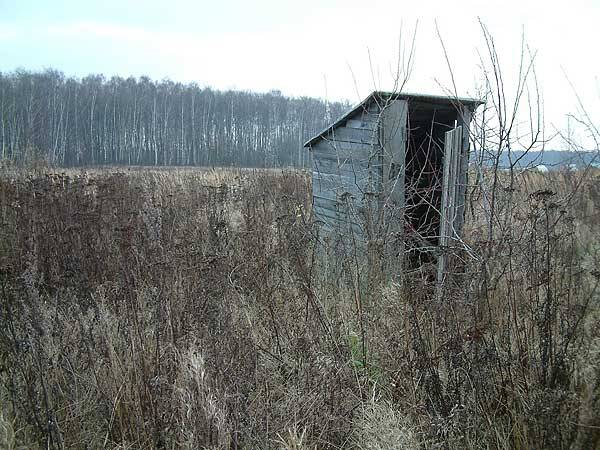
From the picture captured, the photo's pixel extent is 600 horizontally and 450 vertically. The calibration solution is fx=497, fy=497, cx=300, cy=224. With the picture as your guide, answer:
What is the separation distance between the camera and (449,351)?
2.77 metres

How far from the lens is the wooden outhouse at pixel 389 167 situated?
4746mm

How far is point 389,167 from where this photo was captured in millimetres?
5328

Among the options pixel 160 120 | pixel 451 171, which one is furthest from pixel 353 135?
pixel 160 120

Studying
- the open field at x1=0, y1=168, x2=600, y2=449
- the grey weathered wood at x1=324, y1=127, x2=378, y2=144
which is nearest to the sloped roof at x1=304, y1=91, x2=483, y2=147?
the grey weathered wood at x1=324, y1=127, x2=378, y2=144

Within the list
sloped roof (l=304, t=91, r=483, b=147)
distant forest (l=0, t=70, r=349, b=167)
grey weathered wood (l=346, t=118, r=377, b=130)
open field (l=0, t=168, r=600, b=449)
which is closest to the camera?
open field (l=0, t=168, r=600, b=449)

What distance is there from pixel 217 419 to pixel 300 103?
54310 mm

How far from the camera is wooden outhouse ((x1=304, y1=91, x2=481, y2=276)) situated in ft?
15.6

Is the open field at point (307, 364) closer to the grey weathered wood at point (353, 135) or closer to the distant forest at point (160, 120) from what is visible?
the grey weathered wood at point (353, 135)

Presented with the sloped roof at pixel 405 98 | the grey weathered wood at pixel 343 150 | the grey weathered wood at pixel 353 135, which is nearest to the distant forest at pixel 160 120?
the grey weathered wood at pixel 343 150

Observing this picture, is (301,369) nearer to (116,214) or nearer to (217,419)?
(217,419)

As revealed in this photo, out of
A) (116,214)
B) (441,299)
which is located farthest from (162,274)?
(116,214)

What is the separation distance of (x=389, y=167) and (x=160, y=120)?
150 ft

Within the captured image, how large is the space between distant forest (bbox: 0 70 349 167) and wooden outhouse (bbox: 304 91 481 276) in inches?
1270

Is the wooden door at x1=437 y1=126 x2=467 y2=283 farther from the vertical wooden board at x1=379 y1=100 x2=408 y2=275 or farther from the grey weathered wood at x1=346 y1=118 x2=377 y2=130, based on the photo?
the grey weathered wood at x1=346 y1=118 x2=377 y2=130
